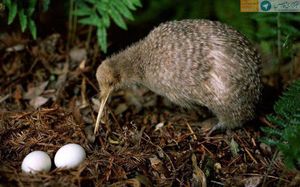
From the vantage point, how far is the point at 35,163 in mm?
3166

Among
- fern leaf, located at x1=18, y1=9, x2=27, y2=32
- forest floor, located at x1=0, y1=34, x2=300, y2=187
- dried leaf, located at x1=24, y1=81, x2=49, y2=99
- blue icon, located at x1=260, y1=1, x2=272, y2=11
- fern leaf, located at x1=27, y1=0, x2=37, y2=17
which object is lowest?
forest floor, located at x1=0, y1=34, x2=300, y2=187

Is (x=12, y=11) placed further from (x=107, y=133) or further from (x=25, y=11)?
(x=107, y=133)

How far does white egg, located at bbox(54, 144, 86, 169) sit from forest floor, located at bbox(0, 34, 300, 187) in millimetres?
52

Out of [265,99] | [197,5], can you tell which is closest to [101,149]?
[265,99]

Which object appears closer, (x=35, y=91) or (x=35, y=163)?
(x=35, y=163)

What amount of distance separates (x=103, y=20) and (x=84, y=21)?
0.60 feet

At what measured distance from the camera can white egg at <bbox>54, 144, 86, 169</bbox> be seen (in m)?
3.25

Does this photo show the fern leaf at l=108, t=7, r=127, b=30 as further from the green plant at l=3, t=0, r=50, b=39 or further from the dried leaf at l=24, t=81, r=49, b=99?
the dried leaf at l=24, t=81, r=49, b=99

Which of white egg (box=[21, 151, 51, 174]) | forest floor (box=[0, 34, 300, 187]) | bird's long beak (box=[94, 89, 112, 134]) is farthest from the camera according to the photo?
bird's long beak (box=[94, 89, 112, 134])

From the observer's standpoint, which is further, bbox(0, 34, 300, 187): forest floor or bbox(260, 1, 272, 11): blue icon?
bbox(260, 1, 272, 11): blue icon

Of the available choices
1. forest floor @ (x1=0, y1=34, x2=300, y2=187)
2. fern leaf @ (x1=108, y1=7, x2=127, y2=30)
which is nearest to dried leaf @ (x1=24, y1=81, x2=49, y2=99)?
forest floor @ (x1=0, y1=34, x2=300, y2=187)

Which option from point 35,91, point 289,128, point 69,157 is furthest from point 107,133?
point 289,128

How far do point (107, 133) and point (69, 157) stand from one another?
628 mm

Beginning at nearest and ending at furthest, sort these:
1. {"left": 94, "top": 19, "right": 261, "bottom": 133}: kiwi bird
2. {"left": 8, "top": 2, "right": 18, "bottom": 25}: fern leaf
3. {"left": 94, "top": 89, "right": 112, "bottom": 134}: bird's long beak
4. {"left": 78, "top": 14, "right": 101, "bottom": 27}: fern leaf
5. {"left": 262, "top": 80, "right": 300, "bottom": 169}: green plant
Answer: {"left": 262, "top": 80, "right": 300, "bottom": 169}: green plant → {"left": 94, "top": 19, "right": 261, "bottom": 133}: kiwi bird → {"left": 94, "top": 89, "right": 112, "bottom": 134}: bird's long beak → {"left": 8, "top": 2, "right": 18, "bottom": 25}: fern leaf → {"left": 78, "top": 14, "right": 101, "bottom": 27}: fern leaf
